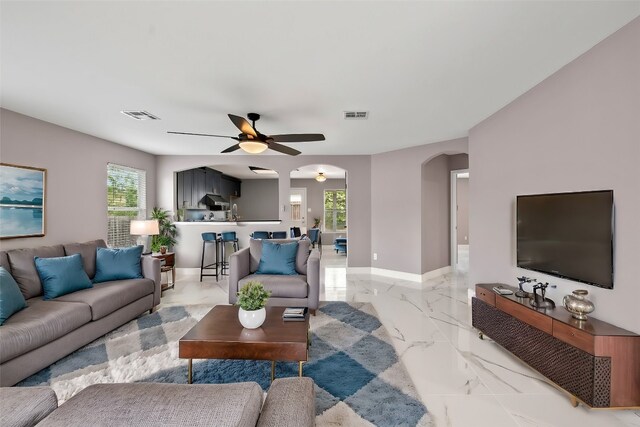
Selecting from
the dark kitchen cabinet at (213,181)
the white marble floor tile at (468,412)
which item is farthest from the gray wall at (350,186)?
the white marble floor tile at (468,412)

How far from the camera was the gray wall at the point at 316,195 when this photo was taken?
10.6m

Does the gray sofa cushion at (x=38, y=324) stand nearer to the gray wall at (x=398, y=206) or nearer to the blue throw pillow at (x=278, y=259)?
the blue throw pillow at (x=278, y=259)

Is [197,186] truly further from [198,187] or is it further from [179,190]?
[179,190]

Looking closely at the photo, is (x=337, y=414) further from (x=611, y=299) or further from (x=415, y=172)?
(x=415, y=172)

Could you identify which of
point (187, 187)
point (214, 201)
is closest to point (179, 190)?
point (187, 187)

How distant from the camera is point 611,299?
2064 mm

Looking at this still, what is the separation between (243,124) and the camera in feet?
9.66

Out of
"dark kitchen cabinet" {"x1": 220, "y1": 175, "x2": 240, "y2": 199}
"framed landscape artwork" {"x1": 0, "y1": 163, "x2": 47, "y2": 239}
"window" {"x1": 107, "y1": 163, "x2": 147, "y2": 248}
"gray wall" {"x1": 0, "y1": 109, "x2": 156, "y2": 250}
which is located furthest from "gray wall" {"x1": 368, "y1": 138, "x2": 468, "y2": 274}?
"framed landscape artwork" {"x1": 0, "y1": 163, "x2": 47, "y2": 239}

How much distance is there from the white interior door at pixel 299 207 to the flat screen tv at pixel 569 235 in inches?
317

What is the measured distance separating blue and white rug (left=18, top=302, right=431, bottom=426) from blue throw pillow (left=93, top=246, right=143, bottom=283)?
2.15 ft

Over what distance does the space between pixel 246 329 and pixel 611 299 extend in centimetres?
276

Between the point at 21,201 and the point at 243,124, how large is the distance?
292 centimetres

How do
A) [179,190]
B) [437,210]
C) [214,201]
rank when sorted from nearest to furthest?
[437,210]
[179,190]
[214,201]

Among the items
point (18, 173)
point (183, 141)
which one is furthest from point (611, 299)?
point (18, 173)
